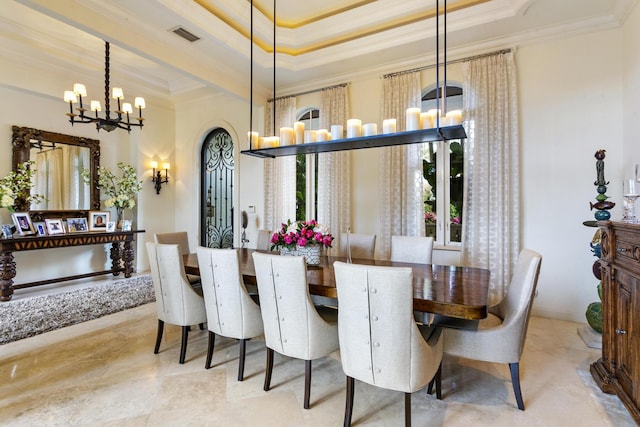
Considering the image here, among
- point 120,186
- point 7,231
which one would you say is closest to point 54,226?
point 7,231

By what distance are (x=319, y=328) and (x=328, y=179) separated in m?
3.06

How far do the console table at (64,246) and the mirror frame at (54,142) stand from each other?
0.48 m

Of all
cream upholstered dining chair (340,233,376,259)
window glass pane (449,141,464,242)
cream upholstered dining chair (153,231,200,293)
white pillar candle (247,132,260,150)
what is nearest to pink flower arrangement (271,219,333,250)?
cream upholstered dining chair (340,233,376,259)

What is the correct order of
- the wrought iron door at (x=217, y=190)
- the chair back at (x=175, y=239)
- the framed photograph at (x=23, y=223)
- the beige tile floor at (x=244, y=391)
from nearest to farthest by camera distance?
the beige tile floor at (x=244, y=391)
the chair back at (x=175, y=239)
the framed photograph at (x=23, y=223)
the wrought iron door at (x=217, y=190)

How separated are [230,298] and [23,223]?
13.6 feet

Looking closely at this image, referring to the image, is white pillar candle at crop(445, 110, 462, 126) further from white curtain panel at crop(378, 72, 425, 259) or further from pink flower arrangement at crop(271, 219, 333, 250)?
white curtain panel at crop(378, 72, 425, 259)

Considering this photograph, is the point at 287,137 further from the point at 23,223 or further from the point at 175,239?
the point at 23,223

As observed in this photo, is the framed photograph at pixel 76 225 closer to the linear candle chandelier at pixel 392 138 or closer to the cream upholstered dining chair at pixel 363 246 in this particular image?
the linear candle chandelier at pixel 392 138

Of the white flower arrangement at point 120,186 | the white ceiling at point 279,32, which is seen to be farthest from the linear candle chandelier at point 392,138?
the white flower arrangement at point 120,186

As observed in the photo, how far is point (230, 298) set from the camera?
2.37m

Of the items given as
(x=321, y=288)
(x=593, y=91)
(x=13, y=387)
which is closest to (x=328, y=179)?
(x=321, y=288)

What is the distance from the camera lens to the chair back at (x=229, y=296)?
2338 millimetres

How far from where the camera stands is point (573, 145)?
349cm

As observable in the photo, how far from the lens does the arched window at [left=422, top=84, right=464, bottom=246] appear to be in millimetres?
4121
